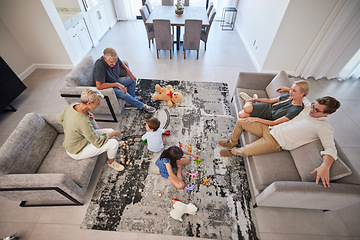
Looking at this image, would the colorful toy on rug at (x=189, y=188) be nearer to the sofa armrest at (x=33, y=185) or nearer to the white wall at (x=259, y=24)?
the sofa armrest at (x=33, y=185)

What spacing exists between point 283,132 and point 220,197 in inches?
41.1

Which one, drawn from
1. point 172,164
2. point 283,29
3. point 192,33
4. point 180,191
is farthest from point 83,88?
point 283,29

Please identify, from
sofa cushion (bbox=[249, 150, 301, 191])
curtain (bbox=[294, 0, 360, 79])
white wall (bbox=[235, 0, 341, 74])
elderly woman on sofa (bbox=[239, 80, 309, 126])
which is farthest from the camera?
white wall (bbox=[235, 0, 341, 74])

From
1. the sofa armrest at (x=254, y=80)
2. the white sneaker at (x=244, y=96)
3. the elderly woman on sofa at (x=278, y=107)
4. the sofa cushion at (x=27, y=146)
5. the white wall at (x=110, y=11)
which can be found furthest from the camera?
the white wall at (x=110, y=11)

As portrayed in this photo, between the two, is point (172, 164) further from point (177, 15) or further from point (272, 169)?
point (177, 15)

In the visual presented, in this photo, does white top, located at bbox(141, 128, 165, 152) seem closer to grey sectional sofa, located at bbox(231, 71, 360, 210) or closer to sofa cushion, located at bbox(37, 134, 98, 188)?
sofa cushion, located at bbox(37, 134, 98, 188)

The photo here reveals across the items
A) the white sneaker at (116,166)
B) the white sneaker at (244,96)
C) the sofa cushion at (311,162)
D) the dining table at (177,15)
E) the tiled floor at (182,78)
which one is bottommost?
the tiled floor at (182,78)

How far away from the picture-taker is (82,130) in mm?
1635

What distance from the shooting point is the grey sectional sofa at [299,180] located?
146cm

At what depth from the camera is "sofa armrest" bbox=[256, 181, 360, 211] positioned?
143cm

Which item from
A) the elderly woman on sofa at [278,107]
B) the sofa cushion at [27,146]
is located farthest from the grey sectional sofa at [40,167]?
the elderly woman on sofa at [278,107]

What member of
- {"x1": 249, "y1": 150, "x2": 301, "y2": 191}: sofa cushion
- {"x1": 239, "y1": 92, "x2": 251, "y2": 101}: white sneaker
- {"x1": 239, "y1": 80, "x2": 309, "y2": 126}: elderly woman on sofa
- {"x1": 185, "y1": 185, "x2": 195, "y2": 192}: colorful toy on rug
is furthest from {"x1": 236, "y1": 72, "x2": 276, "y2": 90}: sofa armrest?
{"x1": 185, "y1": 185, "x2": 195, "y2": 192}: colorful toy on rug

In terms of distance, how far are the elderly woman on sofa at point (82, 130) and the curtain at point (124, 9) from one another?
527 centimetres

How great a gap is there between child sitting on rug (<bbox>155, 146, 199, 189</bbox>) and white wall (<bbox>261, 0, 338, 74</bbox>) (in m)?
3.14
